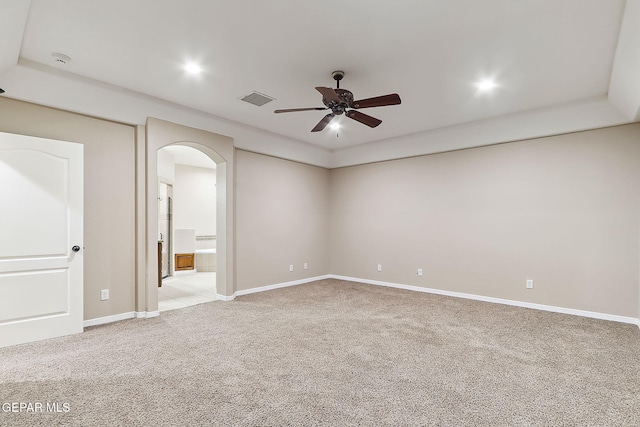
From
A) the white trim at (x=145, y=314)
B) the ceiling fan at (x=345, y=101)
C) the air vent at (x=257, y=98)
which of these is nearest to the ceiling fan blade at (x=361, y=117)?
the ceiling fan at (x=345, y=101)

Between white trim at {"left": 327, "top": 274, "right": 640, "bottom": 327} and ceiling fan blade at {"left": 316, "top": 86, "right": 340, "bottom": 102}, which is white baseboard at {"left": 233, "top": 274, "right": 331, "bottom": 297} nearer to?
white trim at {"left": 327, "top": 274, "right": 640, "bottom": 327}

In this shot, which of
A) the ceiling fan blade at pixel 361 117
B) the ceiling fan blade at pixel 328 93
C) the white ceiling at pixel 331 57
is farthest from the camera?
the ceiling fan blade at pixel 361 117

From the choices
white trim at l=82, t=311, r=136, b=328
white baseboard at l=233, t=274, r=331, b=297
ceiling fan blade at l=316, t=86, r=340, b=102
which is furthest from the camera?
white baseboard at l=233, t=274, r=331, b=297

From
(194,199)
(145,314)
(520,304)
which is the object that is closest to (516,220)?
(520,304)

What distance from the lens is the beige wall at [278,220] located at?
5.42m

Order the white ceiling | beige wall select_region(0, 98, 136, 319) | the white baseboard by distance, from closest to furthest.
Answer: the white ceiling → beige wall select_region(0, 98, 136, 319) → the white baseboard

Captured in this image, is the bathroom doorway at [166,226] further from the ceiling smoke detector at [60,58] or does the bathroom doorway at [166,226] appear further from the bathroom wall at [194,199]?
the ceiling smoke detector at [60,58]

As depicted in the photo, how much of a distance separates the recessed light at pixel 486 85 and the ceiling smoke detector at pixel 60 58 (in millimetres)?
4456

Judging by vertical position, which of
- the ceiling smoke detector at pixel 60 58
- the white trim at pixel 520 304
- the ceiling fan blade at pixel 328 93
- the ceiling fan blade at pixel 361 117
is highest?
the ceiling smoke detector at pixel 60 58

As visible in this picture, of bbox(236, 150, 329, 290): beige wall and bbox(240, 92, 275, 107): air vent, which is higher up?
bbox(240, 92, 275, 107): air vent

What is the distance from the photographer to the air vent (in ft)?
13.1

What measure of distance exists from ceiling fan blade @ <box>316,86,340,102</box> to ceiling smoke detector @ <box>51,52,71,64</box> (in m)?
2.58

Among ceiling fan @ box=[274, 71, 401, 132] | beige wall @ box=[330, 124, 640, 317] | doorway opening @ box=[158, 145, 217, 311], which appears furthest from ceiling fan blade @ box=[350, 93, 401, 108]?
doorway opening @ box=[158, 145, 217, 311]

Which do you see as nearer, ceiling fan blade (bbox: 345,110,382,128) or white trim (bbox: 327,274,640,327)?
ceiling fan blade (bbox: 345,110,382,128)
